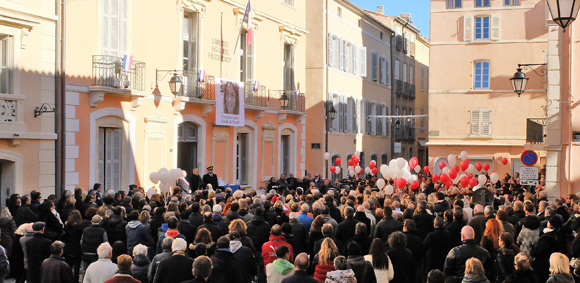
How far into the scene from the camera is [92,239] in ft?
34.9

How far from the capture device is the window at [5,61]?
16297 millimetres

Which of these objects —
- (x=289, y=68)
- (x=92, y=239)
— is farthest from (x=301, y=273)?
(x=289, y=68)

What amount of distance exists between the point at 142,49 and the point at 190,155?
4516 mm

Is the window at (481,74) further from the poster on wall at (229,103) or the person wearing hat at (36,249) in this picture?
the person wearing hat at (36,249)

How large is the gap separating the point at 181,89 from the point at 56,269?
14.1 metres

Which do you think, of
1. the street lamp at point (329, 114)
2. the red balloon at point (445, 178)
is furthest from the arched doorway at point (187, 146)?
the street lamp at point (329, 114)

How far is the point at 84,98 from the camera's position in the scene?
18.6 m

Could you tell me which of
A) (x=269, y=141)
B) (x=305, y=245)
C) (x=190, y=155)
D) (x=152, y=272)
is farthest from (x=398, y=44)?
(x=152, y=272)

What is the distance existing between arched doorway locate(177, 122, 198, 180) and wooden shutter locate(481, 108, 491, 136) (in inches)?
635

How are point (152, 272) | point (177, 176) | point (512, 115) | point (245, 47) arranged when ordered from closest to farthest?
point (152, 272)
point (177, 176)
point (245, 47)
point (512, 115)

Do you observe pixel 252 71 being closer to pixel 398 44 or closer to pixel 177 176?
pixel 177 176

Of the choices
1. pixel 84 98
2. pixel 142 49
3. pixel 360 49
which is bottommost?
pixel 84 98

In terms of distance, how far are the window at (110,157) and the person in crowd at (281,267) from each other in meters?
11.7

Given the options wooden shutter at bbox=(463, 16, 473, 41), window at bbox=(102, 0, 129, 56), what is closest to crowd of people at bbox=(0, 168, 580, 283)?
window at bbox=(102, 0, 129, 56)
